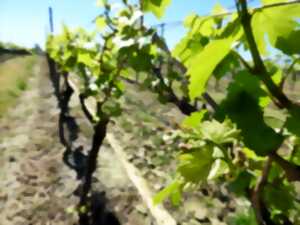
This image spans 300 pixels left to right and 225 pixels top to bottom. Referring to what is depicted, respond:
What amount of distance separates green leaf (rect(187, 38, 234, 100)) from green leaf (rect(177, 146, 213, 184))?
32 centimetres

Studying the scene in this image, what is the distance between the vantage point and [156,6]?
4.07 feet

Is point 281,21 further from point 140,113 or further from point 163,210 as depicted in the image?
point 140,113

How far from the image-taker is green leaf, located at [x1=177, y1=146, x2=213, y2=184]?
1.26 meters

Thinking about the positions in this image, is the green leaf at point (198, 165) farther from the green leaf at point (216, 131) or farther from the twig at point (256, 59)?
the twig at point (256, 59)

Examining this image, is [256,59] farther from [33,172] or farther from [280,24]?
[33,172]

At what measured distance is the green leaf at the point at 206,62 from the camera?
0.95 meters

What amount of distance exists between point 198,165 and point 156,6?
376mm

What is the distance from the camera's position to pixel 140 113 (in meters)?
15.4

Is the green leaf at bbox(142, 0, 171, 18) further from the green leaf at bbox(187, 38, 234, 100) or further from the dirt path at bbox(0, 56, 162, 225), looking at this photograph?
the dirt path at bbox(0, 56, 162, 225)

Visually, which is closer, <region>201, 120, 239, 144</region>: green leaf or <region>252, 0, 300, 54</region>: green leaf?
<region>252, 0, 300, 54</region>: green leaf

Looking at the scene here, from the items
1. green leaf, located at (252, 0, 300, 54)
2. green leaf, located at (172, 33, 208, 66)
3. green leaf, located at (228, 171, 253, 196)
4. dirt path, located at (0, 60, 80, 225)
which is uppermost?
green leaf, located at (252, 0, 300, 54)

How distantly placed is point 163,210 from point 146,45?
469 centimetres

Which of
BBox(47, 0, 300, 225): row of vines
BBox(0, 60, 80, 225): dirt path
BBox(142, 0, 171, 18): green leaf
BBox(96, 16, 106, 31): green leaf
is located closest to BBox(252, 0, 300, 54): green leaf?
BBox(47, 0, 300, 225): row of vines

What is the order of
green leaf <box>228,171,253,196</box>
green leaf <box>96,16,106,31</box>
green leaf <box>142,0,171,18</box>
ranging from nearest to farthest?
green leaf <box>142,0,171,18</box> < green leaf <box>228,171,253,196</box> < green leaf <box>96,16,106,31</box>
